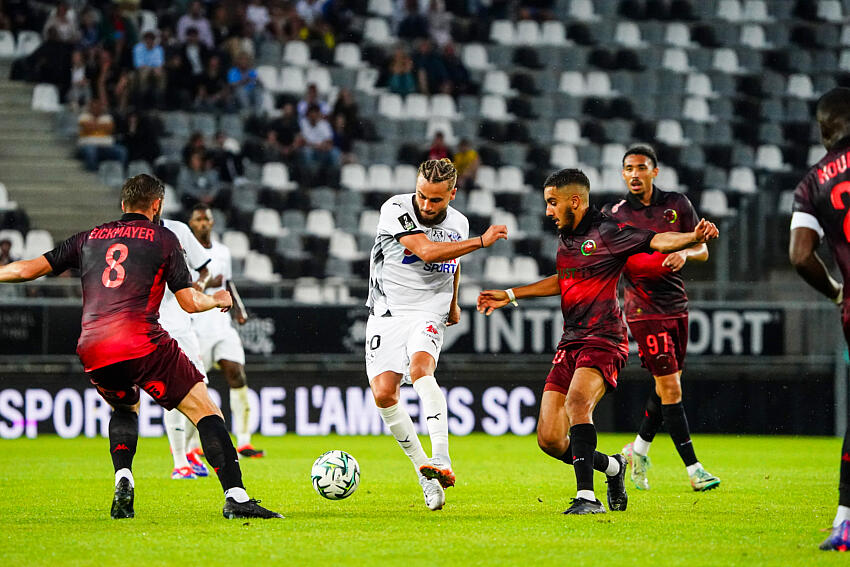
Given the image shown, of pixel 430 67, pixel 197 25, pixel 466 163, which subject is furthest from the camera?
pixel 430 67

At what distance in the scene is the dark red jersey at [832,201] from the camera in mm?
5688

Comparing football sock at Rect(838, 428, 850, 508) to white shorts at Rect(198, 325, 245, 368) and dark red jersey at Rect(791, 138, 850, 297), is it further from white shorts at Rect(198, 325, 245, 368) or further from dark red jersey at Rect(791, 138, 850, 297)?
white shorts at Rect(198, 325, 245, 368)

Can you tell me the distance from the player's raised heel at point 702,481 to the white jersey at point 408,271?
92.9 inches

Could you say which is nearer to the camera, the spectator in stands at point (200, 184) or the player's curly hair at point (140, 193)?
the player's curly hair at point (140, 193)

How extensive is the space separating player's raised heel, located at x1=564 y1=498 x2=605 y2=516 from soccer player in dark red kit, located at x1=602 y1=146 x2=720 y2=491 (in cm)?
206

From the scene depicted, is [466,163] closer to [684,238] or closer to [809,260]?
[684,238]

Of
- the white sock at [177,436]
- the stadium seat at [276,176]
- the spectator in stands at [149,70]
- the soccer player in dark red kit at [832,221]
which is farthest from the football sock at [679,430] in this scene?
the spectator in stands at [149,70]

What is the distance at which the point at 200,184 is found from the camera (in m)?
19.2

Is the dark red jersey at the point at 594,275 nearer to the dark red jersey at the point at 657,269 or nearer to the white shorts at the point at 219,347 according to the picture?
the dark red jersey at the point at 657,269

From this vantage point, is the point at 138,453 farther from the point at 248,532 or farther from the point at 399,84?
the point at 399,84

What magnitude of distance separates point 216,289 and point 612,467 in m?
5.39

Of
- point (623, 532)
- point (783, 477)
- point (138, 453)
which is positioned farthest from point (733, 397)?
point (623, 532)

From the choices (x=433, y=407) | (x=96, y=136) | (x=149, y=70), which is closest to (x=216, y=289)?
(x=433, y=407)

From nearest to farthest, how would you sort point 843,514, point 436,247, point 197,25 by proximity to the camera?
point 843,514, point 436,247, point 197,25
